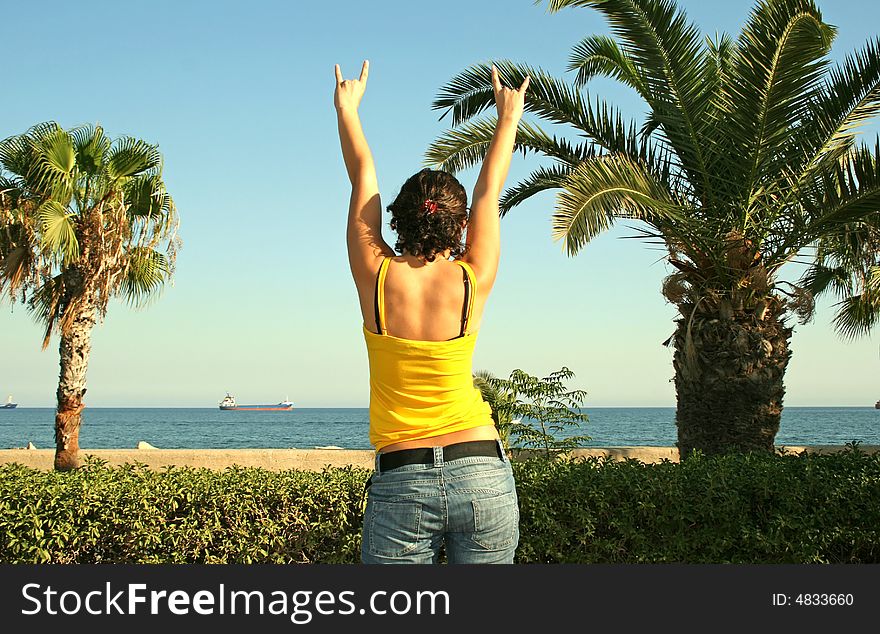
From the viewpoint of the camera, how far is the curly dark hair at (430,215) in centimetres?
230

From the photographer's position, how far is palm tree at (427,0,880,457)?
27.3 ft

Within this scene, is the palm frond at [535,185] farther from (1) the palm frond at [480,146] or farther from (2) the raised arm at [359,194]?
(2) the raised arm at [359,194]

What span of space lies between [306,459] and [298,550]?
14.0 meters

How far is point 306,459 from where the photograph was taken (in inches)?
748

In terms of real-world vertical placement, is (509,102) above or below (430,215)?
above

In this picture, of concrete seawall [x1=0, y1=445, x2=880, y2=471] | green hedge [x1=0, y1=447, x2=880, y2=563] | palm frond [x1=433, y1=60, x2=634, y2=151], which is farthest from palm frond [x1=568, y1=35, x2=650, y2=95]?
concrete seawall [x1=0, y1=445, x2=880, y2=471]

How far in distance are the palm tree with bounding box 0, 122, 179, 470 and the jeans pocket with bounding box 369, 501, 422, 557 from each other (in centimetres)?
1273

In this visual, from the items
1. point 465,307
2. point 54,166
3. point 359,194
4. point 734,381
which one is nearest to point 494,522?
point 465,307

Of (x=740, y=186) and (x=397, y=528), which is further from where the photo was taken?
(x=740, y=186)

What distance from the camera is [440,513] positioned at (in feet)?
7.24

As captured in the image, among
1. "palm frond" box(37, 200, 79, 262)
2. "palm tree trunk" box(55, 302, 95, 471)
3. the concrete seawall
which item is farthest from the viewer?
the concrete seawall

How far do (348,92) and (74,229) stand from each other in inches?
515

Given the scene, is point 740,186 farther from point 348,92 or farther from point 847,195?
point 348,92

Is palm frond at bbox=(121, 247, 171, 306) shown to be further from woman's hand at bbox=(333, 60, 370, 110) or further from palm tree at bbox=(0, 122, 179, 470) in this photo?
woman's hand at bbox=(333, 60, 370, 110)
